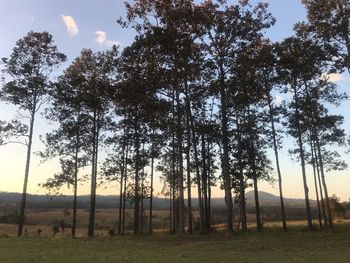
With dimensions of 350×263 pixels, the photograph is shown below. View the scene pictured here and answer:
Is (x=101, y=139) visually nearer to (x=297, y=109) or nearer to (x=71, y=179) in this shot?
(x=71, y=179)

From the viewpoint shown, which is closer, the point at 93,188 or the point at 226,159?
the point at 226,159

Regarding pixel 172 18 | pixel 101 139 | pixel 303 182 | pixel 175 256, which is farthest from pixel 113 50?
pixel 175 256

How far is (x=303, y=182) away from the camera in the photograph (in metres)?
34.9

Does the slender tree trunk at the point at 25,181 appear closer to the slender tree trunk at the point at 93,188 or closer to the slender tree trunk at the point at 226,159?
the slender tree trunk at the point at 93,188

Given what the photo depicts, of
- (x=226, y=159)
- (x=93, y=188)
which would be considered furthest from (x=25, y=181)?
(x=226, y=159)

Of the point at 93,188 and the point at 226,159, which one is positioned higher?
the point at 226,159

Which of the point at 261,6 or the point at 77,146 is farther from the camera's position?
the point at 77,146

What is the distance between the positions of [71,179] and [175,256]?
25834mm

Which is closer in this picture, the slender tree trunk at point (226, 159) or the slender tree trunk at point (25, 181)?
the slender tree trunk at point (226, 159)

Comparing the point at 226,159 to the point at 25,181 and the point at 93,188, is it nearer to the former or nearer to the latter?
the point at 93,188

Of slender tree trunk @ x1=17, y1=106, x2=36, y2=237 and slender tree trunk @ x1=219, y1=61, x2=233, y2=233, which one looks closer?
slender tree trunk @ x1=219, y1=61, x2=233, y2=233

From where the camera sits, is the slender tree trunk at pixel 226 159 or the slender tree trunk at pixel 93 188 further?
the slender tree trunk at pixel 93 188

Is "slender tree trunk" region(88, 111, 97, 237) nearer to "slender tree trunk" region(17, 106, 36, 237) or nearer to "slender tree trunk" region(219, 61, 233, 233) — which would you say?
"slender tree trunk" region(17, 106, 36, 237)

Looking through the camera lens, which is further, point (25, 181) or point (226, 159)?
point (25, 181)
